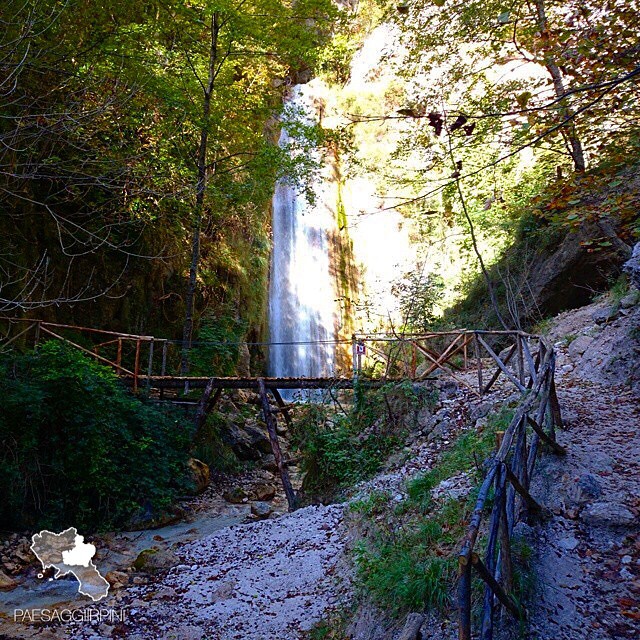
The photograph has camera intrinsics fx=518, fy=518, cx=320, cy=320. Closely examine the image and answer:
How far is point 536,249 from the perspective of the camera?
45.4ft

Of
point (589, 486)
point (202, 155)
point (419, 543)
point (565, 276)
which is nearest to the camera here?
point (589, 486)

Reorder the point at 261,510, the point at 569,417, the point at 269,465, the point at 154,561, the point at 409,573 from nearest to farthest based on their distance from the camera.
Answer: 1. the point at 409,573
2. the point at 569,417
3. the point at 154,561
4. the point at 261,510
5. the point at 269,465

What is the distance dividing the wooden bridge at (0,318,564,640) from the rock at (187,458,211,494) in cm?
72

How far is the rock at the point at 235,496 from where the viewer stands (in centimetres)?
966

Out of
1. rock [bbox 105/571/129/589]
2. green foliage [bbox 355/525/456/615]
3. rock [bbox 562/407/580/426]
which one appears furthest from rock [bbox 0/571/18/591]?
rock [bbox 562/407/580/426]

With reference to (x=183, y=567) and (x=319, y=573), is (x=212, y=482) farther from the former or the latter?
(x=319, y=573)

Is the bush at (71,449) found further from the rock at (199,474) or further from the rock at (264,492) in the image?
the rock at (264,492)

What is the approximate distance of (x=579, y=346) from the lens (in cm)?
912

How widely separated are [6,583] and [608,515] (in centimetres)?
632

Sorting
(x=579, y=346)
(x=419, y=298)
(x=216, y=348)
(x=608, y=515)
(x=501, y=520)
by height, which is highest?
(x=419, y=298)

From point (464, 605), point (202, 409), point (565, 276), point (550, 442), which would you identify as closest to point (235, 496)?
point (202, 409)

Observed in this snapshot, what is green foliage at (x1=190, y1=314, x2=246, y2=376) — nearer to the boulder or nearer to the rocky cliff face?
the boulder

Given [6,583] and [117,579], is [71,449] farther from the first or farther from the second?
[117,579]

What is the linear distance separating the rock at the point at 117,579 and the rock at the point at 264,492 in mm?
3774
